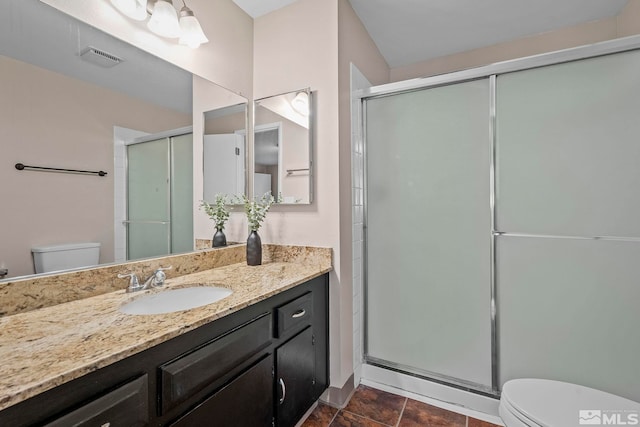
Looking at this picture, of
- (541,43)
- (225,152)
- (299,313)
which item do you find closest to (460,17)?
(541,43)

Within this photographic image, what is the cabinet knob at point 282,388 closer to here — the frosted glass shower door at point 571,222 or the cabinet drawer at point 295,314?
the cabinet drawer at point 295,314

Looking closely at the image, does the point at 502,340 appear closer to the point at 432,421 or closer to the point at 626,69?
the point at 432,421

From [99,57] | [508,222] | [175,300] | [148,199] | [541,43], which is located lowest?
[175,300]

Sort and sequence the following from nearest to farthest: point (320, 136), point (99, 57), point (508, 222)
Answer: point (99, 57), point (508, 222), point (320, 136)

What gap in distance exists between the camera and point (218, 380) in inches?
37.0

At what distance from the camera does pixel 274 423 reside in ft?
3.96

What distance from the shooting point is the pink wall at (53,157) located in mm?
933

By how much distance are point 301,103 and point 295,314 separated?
124 cm

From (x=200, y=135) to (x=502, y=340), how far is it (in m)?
2.11

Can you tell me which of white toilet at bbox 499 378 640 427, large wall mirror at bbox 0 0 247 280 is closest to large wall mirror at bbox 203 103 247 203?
large wall mirror at bbox 0 0 247 280

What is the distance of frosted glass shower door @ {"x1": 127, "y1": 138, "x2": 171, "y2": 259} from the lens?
1248 millimetres

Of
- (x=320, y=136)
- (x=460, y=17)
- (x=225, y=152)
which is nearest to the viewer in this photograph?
(x=320, y=136)

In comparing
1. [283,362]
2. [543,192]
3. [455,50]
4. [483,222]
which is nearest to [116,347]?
[283,362]

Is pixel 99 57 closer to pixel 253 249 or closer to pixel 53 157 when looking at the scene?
pixel 53 157
